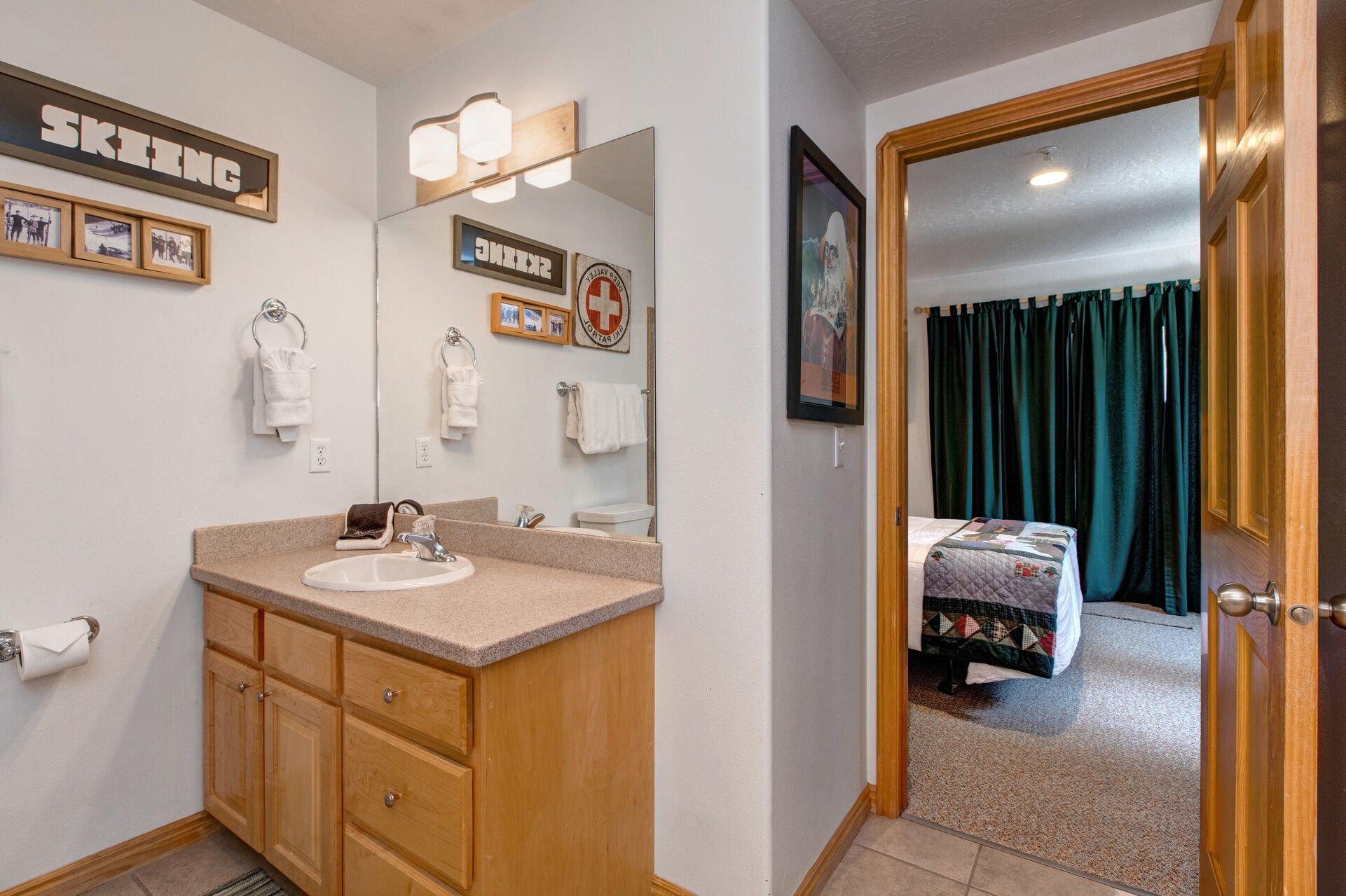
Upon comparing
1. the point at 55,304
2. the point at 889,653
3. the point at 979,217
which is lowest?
the point at 889,653

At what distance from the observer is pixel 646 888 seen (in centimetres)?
163

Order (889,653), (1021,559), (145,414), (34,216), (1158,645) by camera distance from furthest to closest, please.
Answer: (1158,645), (1021,559), (889,653), (145,414), (34,216)

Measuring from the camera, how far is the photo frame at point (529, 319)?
6.14 ft

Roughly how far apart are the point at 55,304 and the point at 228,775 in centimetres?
132

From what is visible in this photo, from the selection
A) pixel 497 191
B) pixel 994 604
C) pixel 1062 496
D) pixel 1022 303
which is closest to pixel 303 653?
pixel 497 191

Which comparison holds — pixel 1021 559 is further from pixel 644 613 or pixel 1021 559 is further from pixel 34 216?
pixel 34 216

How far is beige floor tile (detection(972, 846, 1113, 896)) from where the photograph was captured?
1.74 meters

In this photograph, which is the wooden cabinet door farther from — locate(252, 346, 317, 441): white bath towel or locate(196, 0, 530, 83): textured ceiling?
locate(196, 0, 530, 83): textured ceiling

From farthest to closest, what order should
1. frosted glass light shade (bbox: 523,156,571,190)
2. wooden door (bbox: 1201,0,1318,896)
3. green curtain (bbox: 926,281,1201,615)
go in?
1. green curtain (bbox: 926,281,1201,615)
2. frosted glass light shade (bbox: 523,156,571,190)
3. wooden door (bbox: 1201,0,1318,896)

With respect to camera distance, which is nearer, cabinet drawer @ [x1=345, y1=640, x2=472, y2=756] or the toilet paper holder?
cabinet drawer @ [x1=345, y1=640, x2=472, y2=756]

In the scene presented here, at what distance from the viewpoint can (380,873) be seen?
139cm

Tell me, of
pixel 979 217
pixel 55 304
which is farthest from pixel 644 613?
pixel 979 217

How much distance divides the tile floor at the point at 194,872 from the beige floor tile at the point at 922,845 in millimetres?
1604

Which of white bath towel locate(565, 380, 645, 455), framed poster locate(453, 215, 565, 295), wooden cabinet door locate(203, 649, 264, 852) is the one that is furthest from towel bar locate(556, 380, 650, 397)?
wooden cabinet door locate(203, 649, 264, 852)
